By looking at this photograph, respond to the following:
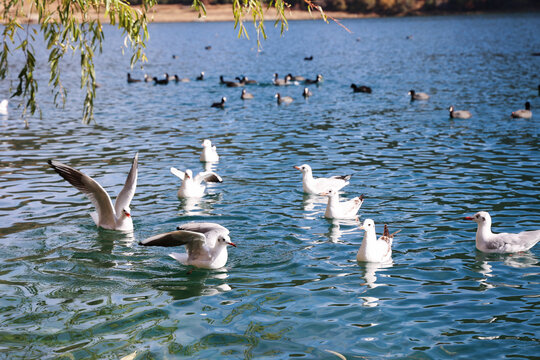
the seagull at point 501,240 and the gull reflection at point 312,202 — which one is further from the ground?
the seagull at point 501,240

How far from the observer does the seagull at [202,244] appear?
11203 millimetres

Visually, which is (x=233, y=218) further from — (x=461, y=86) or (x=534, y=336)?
(x=461, y=86)

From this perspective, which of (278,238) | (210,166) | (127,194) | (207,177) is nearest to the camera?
(278,238)

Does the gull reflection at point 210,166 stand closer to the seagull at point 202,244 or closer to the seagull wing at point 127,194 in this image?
the seagull wing at point 127,194

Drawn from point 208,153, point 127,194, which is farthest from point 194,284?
point 208,153

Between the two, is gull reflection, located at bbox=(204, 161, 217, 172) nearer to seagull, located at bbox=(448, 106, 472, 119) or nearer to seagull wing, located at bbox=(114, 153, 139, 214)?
seagull wing, located at bbox=(114, 153, 139, 214)

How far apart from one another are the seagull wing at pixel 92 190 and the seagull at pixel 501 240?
761 centimetres

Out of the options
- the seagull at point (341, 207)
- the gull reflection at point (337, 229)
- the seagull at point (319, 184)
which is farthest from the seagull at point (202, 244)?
the seagull at point (319, 184)

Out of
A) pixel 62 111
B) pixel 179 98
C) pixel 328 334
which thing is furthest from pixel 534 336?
pixel 179 98

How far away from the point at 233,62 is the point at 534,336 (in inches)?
2184

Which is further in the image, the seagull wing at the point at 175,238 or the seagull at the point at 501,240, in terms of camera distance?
the seagull at the point at 501,240

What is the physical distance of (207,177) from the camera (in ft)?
56.4

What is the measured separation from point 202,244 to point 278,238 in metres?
2.32

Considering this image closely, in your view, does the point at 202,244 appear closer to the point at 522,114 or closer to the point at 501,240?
the point at 501,240
